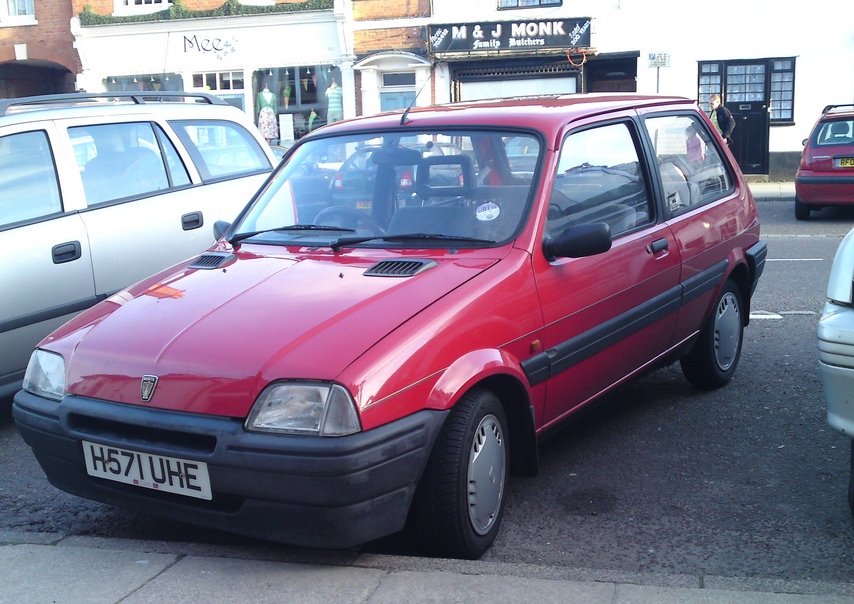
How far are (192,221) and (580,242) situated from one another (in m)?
3.37

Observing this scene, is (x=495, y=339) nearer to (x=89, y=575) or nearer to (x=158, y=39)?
(x=89, y=575)

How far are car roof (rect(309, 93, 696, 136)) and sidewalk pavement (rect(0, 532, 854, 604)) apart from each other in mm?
2104

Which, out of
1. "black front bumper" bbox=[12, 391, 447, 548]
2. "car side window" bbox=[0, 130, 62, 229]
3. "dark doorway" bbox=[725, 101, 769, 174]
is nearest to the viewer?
"black front bumper" bbox=[12, 391, 447, 548]

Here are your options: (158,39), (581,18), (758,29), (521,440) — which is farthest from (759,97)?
(521,440)

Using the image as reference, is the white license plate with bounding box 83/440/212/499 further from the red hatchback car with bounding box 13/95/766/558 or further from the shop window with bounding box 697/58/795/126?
the shop window with bounding box 697/58/795/126

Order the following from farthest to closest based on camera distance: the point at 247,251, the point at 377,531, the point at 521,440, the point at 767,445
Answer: the point at 767,445 → the point at 247,251 → the point at 521,440 → the point at 377,531


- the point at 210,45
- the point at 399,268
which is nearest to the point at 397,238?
the point at 399,268

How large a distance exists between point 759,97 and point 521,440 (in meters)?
20.0

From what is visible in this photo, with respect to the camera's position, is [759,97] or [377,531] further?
[759,97]

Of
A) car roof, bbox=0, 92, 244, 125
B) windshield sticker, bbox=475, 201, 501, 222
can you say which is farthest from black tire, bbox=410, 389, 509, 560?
car roof, bbox=0, 92, 244, 125

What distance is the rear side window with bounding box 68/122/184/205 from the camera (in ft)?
20.1

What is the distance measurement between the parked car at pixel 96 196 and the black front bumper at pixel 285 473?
224 cm

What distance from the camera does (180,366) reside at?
3418mm

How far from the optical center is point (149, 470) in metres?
3.44
